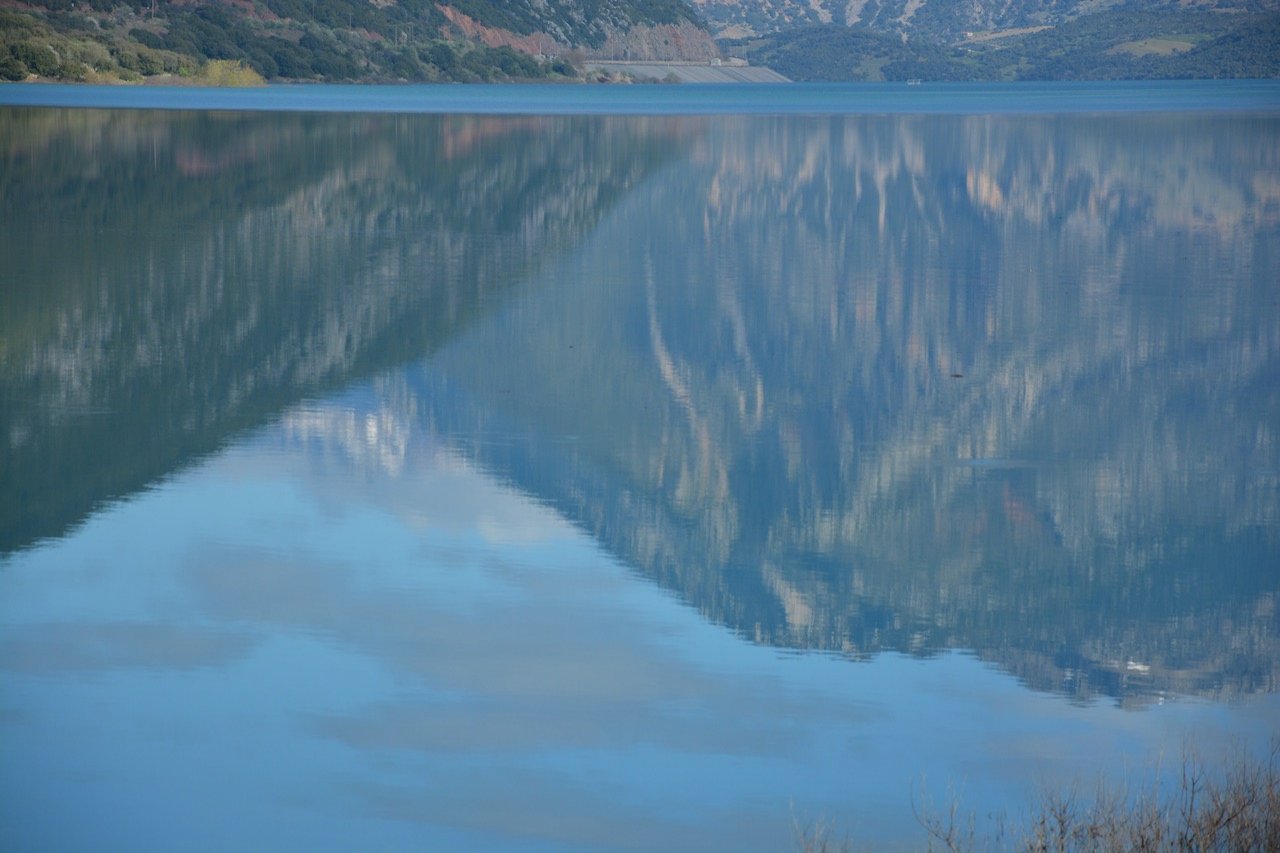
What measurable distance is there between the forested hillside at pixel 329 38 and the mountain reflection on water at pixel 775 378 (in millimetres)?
61373

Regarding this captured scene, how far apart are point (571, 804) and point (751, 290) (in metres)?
9.51

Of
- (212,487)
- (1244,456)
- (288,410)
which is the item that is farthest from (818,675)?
(288,410)

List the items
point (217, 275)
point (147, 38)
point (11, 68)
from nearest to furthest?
point (217, 275) < point (11, 68) < point (147, 38)

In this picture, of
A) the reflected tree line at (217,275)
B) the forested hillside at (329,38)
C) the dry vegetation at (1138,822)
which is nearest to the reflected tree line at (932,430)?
the dry vegetation at (1138,822)

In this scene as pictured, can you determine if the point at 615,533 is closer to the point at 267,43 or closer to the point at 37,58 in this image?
the point at 37,58

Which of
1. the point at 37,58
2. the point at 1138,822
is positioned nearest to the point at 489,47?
the point at 37,58

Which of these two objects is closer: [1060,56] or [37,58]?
[37,58]

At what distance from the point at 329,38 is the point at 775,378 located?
98499mm

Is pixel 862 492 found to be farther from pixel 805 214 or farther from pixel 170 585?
pixel 805 214

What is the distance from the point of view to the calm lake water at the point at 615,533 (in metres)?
5.03

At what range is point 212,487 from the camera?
8.16 meters

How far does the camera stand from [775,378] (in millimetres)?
10703

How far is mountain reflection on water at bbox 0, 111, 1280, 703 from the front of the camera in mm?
6848

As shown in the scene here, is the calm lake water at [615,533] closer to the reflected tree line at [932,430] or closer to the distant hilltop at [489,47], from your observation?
the reflected tree line at [932,430]
